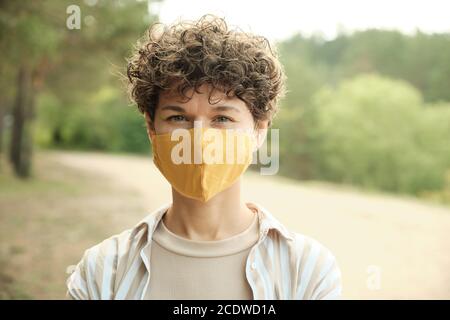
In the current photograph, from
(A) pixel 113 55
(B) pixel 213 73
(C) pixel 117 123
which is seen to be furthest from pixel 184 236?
(C) pixel 117 123

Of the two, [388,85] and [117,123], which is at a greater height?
[388,85]

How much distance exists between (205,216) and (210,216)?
10 mm

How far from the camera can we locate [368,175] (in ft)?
50.3

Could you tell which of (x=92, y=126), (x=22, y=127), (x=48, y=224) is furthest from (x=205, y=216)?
(x=92, y=126)

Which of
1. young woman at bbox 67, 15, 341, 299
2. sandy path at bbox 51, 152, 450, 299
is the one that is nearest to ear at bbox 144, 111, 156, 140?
young woman at bbox 67, 15, 341, 299

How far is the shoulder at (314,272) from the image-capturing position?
100cm

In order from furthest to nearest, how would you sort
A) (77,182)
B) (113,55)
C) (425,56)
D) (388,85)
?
(388,85) → (425,56) → (77,182) → (113,55)

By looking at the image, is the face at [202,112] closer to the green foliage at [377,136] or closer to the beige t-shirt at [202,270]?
the beige t-shirt at [202,270]

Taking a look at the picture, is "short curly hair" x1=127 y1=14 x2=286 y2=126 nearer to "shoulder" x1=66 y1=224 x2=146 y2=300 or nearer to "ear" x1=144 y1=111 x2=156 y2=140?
"ear" x1=144 y1=111 x2=156 y2=140

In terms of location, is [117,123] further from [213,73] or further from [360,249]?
[213,73]

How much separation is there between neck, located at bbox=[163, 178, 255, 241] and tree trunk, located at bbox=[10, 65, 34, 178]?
24.0ft

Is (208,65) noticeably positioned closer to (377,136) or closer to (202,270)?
(202,270)

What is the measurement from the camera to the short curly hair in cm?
103
